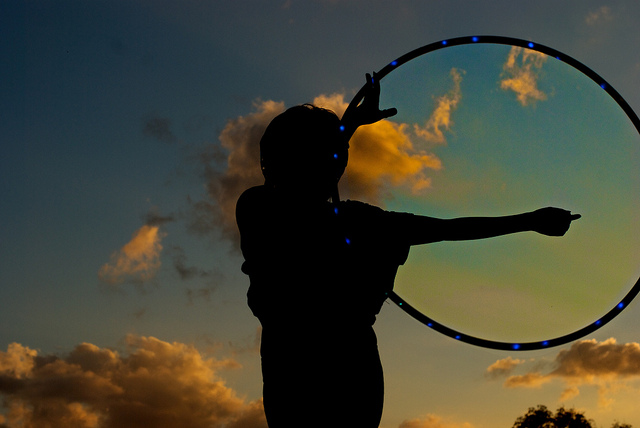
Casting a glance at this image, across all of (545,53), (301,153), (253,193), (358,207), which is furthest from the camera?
(545,53)

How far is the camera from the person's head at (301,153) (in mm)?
3205

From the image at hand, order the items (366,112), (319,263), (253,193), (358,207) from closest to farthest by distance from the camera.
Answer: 1. (319,263)
2. (253,193)
3. (358,207)
4. (366,112)

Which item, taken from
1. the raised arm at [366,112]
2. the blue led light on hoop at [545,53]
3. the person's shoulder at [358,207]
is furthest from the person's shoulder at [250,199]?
the blue led light on hoop at [545,53]

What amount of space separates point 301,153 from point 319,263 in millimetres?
663

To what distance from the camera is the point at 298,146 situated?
10.5 ft

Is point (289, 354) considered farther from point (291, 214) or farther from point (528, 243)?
point (528, 243)

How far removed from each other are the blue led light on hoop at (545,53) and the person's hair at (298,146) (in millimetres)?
620

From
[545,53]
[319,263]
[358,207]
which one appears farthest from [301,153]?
[545,53]

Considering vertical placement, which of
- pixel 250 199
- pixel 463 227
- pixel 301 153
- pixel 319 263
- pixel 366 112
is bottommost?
pixel 319 263

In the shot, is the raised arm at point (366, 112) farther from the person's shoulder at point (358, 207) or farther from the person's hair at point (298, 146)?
the person's shoulder at point (358, 207)

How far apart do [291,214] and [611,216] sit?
2.92 meters

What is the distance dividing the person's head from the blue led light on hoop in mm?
645

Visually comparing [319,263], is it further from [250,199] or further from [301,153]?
[301,153]

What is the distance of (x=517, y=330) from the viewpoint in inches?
167
